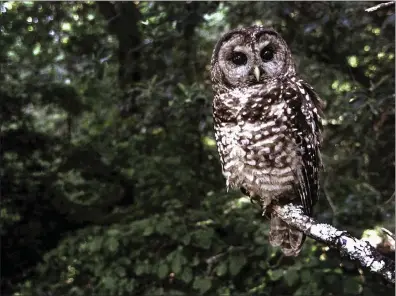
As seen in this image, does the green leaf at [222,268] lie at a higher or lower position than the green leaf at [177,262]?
lower

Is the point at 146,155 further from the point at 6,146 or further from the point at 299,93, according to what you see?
the point at 299,93

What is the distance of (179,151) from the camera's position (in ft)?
13.1

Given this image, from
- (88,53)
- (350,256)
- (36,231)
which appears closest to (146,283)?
(36,231)

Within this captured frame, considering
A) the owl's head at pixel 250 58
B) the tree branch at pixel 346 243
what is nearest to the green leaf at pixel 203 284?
the tree branch at pixel 346 243

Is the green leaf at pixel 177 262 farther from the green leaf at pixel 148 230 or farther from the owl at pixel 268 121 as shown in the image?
the owl at pixel 268 121

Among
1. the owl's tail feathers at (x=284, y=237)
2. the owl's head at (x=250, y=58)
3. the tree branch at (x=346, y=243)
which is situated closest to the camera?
the tree branch at (x=346, y=243)

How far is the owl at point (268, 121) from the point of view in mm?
1870

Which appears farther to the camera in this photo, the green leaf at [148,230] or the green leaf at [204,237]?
the green leaf at [148,230]

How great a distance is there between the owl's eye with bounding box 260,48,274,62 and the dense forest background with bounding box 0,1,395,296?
1.16 meters

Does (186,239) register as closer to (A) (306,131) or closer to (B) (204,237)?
(B) (204,237)

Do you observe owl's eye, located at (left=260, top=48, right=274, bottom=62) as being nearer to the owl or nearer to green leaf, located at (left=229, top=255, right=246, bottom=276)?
the owl

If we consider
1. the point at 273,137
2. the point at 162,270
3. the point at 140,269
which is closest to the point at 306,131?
the point at 273,137

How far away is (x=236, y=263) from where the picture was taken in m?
3.14

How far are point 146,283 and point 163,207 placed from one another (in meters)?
0.60
